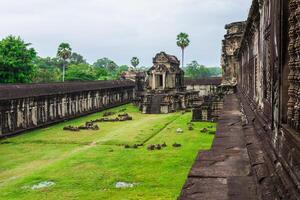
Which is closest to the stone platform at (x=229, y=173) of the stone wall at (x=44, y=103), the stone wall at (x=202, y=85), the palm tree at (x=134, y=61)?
the stone wall at (x=44, y=103)

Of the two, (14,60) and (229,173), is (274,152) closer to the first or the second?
(229,173)

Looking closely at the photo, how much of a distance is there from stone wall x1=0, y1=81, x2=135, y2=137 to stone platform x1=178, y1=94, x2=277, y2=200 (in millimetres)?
18602

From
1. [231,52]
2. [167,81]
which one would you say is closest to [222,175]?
[231,52]

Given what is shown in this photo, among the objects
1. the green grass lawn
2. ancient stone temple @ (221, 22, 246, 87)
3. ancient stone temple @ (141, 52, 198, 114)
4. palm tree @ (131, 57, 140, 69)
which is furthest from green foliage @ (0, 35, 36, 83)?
palm tree @ (131, 57, 140, 69)

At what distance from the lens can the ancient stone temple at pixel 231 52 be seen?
22453 mm

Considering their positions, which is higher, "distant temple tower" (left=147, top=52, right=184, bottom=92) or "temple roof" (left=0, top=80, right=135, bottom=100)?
"distant temple tower" (left=147, top=52, right=184, bottom=92)

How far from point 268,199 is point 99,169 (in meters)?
11.3

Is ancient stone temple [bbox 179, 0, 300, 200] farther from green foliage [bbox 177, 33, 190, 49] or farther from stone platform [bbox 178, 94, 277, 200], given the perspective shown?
green foliage [bbox 177, 33, 190, 49]

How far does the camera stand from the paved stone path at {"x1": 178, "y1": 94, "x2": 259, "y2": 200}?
13.9 ft

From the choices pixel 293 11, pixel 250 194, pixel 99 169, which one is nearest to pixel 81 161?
pixel 99 169

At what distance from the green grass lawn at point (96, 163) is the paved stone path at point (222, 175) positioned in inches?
164

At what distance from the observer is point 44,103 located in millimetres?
27969

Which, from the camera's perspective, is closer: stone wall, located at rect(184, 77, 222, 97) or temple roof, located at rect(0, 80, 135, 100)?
temple roof, located at rect(0, 80, 135, 100)

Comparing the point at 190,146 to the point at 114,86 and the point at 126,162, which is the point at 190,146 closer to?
the point at 126,162
